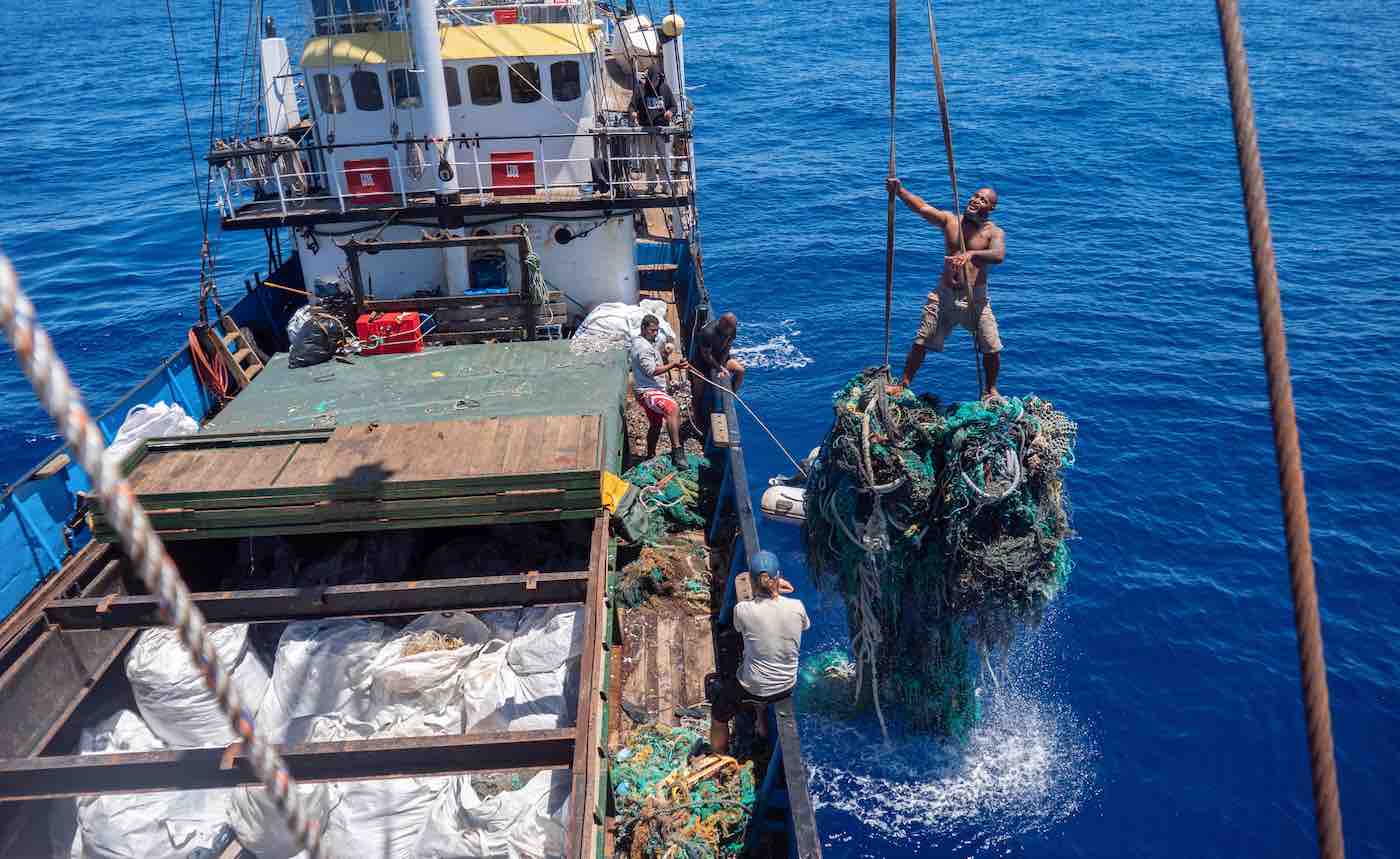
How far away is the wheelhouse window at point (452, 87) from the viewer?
45.0 feet

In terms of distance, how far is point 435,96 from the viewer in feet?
41.4

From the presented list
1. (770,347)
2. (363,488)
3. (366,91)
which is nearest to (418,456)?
(363,488)

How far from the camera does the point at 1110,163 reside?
32.5 m

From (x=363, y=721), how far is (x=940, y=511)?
4969mm

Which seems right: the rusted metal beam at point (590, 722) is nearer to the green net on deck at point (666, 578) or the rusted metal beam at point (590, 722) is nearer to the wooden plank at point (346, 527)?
the wooden plank at point (346, 527)

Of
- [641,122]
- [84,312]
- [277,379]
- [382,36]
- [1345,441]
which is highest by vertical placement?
[382,36]

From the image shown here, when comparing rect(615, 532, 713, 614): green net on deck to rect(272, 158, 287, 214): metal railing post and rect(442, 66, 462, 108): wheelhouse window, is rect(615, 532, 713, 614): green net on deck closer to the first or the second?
rect(272, 158, 287, 214): metal railing post

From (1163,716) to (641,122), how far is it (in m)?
12.8

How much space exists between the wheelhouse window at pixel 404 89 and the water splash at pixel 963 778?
1051 cm

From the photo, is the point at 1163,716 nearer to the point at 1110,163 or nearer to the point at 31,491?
the point at 31,491

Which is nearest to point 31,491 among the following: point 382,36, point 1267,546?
point 382,36

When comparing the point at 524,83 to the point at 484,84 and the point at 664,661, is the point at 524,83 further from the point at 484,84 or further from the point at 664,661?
the point at 664,661

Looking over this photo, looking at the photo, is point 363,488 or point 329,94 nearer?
point 363,488

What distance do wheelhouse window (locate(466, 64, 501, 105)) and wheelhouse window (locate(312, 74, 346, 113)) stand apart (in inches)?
75.9
